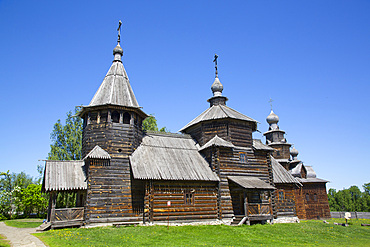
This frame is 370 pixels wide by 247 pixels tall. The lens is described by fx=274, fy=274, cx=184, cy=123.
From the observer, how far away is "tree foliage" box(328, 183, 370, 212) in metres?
75.0

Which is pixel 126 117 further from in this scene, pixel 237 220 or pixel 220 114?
pixel 237 220

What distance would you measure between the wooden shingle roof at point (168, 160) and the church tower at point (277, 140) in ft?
78.1

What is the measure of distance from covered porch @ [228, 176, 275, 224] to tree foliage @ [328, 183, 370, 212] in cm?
6651

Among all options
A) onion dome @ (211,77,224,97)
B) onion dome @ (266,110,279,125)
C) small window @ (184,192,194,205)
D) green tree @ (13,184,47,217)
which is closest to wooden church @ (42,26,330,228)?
small window @ (184,192,194,205)

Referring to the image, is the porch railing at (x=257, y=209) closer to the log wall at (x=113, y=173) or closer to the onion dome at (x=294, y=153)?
the log wall at (x=113, y=173)

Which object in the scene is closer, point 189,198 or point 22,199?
point 189,198

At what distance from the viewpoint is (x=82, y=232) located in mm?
15750

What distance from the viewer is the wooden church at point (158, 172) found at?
19.0 m

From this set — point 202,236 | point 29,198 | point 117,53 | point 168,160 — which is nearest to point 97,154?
point 168,160

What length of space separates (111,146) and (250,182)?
1111cm

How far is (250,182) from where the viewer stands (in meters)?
21.6

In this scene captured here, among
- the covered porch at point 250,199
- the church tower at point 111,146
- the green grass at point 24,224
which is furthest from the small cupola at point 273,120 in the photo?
the green grass at point 24,224

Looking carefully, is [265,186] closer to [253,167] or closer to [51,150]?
[253,167]

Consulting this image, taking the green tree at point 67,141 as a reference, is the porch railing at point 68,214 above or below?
below
